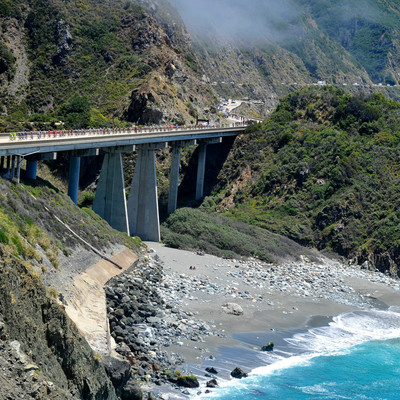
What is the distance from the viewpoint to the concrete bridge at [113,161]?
42.0 m

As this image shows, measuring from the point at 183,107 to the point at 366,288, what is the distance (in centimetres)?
4963

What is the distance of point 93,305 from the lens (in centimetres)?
3175

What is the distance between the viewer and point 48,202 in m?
40.6

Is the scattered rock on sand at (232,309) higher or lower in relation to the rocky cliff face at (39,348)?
lower

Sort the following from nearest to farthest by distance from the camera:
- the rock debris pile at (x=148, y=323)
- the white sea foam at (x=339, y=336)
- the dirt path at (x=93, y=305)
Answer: the dirt path at (x=93, y=305) < the rock debris pile at (x=148, y=323) < the white sea foam at (x=339, y=336)

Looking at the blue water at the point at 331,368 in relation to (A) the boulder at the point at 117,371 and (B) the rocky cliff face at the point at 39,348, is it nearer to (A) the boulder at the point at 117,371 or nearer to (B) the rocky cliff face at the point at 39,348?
(A) the boulder at the point at 117,371

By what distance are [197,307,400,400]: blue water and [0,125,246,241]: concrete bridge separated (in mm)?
18240

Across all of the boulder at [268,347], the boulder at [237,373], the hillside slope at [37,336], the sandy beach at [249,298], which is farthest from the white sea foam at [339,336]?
the hillside slope at [37,336]

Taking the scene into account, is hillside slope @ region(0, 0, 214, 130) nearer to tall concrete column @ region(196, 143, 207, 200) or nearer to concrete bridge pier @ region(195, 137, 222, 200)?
concrete bridge pier @ region(195, 137, 222, 200)

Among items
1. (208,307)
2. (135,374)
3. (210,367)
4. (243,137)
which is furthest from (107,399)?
(243,137)

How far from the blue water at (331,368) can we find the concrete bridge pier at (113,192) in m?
20.9

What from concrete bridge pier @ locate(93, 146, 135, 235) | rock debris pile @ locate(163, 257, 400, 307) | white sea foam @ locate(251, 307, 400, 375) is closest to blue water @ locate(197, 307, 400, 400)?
white sea foam @ locate(251, 307, 400, 375)

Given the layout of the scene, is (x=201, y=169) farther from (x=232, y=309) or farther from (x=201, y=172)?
(x=232, y=309)

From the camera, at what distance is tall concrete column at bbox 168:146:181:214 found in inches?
2840
